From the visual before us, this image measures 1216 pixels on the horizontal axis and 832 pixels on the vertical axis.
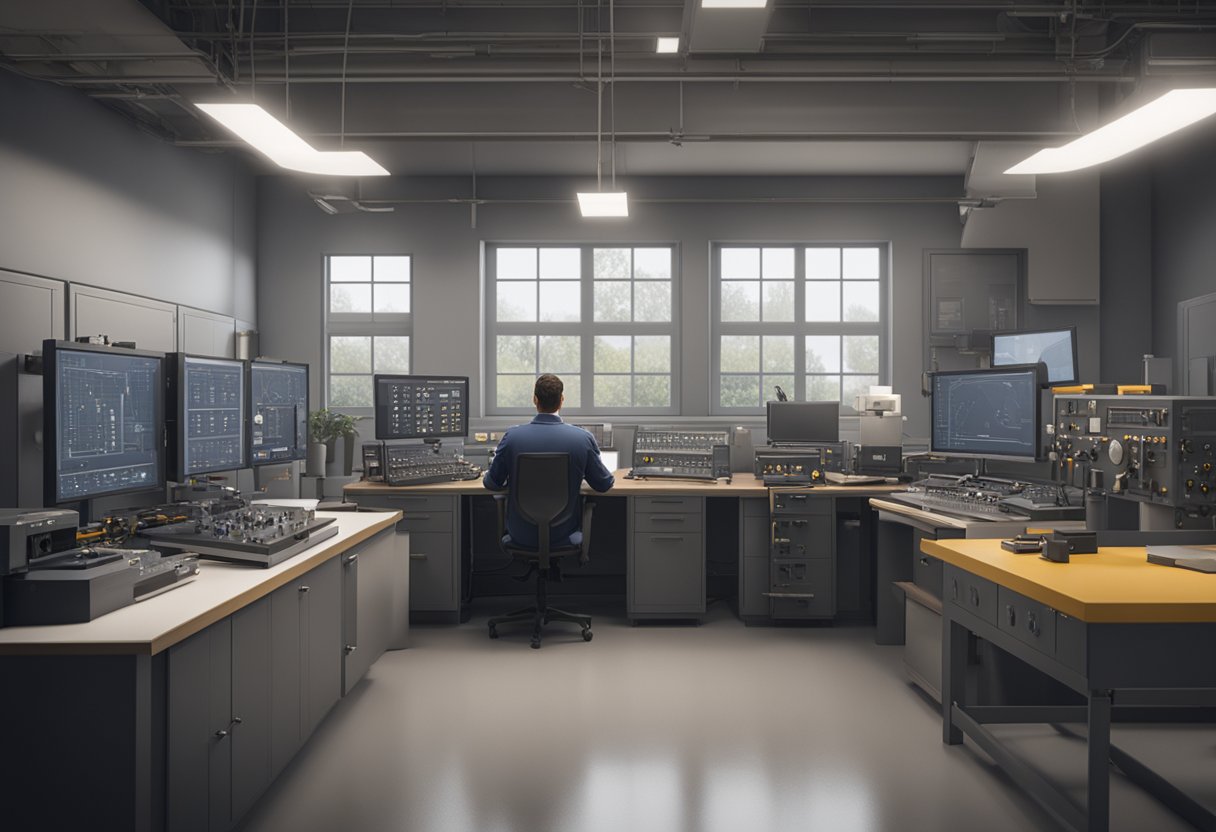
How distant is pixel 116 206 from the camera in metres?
4.15

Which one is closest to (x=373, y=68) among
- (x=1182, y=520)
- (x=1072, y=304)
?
(x=1182, y=520)

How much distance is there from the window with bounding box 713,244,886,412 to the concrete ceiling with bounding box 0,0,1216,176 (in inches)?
59.4

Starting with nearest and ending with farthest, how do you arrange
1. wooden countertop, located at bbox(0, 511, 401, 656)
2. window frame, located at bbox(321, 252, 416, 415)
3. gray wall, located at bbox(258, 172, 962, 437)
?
1. wooden countertop, located at bbox(0, 511, 401, 656)
2. gray wall, located at bbox(258, 172, 962, 437)
3. window frame, located at bbox(321, 252, 416, 415)

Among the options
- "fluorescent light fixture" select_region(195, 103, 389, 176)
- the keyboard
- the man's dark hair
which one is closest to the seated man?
the man's dark hair

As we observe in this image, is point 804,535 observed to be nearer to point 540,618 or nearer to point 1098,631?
point 540,618

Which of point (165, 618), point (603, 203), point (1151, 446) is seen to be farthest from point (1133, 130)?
point (165, 618)

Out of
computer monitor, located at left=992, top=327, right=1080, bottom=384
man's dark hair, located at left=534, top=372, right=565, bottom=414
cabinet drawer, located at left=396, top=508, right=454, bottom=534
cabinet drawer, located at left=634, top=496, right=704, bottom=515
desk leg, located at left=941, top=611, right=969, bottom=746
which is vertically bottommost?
desk leg, located at left=941, top=611, right=969, bottom=746

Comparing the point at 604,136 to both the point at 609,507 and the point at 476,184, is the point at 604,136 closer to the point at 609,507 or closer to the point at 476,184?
the point at 476,184

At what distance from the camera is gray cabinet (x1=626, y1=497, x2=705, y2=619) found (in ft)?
13.6

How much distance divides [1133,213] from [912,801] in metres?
5.03

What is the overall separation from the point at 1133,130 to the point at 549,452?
8.51 feet

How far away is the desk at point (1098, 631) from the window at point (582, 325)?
3.52m

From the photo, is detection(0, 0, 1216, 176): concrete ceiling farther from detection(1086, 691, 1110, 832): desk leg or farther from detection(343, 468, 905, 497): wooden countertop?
detection(1086, 691, 1110, 832): desk leg

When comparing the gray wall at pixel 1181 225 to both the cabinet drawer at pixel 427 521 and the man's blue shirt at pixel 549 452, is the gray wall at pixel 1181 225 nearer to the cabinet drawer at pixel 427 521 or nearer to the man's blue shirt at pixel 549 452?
the man's blue shirt at pixel 549 452
